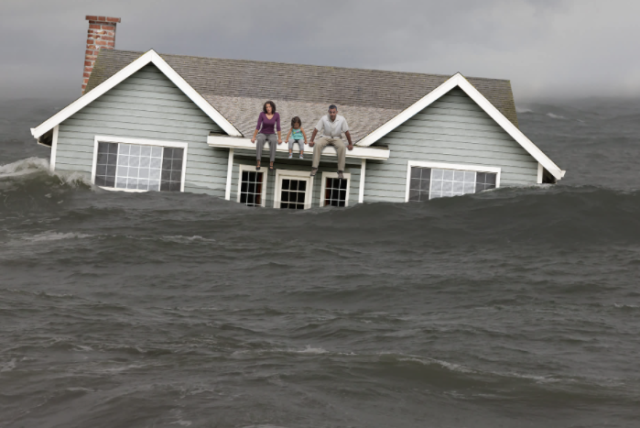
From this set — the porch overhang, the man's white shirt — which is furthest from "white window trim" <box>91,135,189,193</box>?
the man's white shirt

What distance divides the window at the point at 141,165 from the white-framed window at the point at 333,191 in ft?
11.2

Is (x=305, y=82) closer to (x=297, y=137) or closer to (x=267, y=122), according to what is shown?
(x=297, y=137)

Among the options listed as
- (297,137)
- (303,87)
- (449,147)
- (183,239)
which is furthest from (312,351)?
(303,87)

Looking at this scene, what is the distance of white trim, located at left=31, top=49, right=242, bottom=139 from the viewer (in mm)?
20438

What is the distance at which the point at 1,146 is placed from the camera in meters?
45.9

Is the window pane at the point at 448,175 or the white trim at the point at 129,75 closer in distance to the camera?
the white trim at the point at 129,75

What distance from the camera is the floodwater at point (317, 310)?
8203 millimetres

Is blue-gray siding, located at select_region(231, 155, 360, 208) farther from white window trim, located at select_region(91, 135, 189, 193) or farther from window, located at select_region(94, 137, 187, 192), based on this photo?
window, located at select_region(94, 137, 187, 192)

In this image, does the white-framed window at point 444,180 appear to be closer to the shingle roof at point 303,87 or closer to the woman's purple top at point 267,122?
the shingle roof at point 303,87

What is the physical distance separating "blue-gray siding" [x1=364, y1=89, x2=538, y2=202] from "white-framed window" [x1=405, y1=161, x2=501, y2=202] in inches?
5.1

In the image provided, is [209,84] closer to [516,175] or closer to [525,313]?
[516,175]

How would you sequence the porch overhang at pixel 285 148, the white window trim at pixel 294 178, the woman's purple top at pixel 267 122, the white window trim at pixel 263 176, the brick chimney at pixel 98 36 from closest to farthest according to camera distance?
the woman's purple top at pixel 267 122
the porch overhang at pixel 285 148
the white window trim at pixel 263 176
the white window trim at pixel 294 178
the brick chimney at pixel 98 36

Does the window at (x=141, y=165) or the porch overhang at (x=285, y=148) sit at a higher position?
the porch overhang at (x=285, y=148)

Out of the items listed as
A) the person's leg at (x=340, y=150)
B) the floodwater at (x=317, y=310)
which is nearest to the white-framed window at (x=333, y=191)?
the person's leg at (x=340, y=150)
